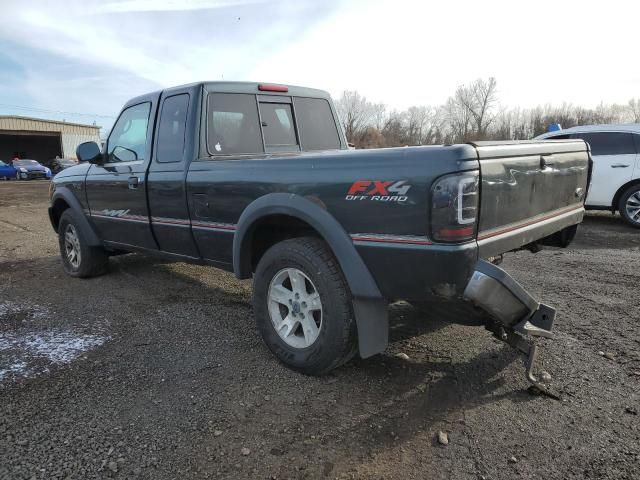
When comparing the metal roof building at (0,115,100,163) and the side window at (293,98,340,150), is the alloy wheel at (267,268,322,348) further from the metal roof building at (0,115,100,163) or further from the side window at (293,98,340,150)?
the metal roof building at (0,115,100,163)

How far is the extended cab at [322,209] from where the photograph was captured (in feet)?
8.01

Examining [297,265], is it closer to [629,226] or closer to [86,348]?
[86,348]

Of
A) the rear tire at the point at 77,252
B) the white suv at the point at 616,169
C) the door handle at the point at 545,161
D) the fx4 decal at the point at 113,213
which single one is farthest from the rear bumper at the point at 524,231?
the white suv at the point at 616,169

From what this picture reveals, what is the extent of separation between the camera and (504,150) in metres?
2.61

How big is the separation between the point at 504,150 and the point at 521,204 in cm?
41

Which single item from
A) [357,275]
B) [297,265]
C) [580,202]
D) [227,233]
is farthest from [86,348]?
[580,202]

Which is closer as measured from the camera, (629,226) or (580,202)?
(580,202)

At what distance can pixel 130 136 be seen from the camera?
15.6 ft

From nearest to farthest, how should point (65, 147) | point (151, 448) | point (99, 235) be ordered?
point (151, 448) < point (99, 235) < point (65, 147)

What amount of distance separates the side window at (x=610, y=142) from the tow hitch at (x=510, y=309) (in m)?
7.58

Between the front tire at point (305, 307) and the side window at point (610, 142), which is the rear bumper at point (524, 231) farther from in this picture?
the side window at point (610, 142)

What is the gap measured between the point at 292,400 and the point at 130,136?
328 centimetres

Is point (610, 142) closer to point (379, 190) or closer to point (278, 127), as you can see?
point (278, 127)

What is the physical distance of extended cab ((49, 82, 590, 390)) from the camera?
8.01ft
